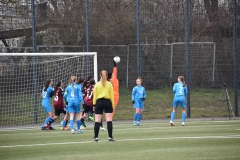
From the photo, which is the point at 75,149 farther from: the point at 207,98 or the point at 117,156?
the point at 207,98

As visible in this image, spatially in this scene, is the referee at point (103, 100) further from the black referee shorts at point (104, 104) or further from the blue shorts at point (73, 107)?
the blue shorts at point (73, 107)

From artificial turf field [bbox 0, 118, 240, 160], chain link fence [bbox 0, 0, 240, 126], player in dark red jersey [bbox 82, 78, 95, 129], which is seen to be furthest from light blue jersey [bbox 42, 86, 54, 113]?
chain link fence [bbox 0, 0, 240, 126]

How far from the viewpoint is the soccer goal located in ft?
76.5

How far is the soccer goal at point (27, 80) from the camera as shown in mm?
23328

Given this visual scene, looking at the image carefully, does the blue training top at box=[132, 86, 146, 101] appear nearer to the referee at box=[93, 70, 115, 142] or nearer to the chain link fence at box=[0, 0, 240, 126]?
the chain link fence at box=[0, 0, 240, 126]

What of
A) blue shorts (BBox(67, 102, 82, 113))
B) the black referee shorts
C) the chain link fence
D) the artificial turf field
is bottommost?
the artificial turf field

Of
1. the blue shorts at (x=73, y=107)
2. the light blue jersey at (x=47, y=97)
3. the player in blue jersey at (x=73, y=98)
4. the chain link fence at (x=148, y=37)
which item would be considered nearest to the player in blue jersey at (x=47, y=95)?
the light blue jersey at (x=47, y=97)

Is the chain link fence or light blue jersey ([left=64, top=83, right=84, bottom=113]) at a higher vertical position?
the chain link fence

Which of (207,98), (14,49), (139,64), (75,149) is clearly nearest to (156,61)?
(139,64)

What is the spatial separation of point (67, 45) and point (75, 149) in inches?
534

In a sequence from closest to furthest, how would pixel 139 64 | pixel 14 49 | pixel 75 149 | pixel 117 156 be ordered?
pixel 117 156 → pixel 75 149 → pixel 14 49 → pixel 139 64

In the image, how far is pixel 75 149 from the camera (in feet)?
41.6

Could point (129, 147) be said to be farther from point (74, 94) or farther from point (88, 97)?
point (88, 97)

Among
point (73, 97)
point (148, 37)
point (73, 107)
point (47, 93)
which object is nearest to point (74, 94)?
point (73, 97)
